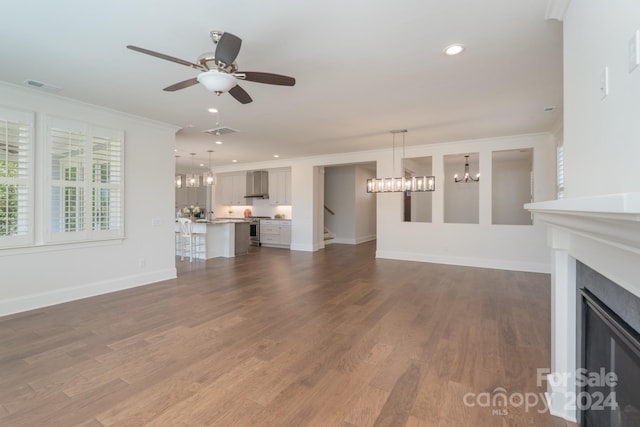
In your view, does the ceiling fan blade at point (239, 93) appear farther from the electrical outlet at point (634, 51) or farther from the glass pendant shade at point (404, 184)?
the glass pendant shade at point (404, 184)

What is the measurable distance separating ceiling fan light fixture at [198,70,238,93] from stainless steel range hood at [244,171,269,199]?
780cm

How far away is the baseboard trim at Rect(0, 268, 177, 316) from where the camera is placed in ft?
12.2

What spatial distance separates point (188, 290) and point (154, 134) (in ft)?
8.95

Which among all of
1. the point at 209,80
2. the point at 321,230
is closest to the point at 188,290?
the point at 209,80

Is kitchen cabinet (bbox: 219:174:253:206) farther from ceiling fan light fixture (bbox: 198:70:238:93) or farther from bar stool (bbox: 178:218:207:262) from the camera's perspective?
ceiling fan light fixture (bbox: 198:70:238:93)

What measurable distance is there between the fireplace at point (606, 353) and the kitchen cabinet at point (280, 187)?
339 inches

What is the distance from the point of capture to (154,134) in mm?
5172

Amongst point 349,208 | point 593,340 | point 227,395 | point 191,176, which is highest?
point 191,176

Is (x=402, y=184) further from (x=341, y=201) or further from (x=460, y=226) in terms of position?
(x=341, y=201)

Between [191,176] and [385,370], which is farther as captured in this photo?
[191,176]

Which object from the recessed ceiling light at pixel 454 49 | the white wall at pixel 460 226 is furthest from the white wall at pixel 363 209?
the recessed ceiling light at pixel 454 49

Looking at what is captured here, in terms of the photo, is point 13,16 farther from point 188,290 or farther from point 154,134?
point 188,290

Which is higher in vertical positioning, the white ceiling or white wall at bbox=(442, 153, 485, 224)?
the white ceiling

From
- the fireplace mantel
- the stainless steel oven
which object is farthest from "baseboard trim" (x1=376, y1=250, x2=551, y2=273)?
the fireplace mantel
